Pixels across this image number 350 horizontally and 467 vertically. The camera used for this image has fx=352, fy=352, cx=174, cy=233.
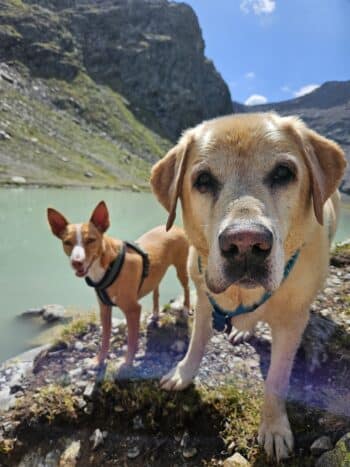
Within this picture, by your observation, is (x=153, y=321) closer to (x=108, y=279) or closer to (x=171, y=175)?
(x=108, y=279)

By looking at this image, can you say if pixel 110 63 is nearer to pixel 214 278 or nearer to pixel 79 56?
pixel 79 56

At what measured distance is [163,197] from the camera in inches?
133

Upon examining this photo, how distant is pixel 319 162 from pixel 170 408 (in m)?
2.71

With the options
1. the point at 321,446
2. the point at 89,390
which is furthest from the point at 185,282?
the point at 321,446

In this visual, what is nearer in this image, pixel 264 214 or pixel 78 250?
pixel 264 214

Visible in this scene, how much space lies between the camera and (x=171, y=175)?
11.0 feet

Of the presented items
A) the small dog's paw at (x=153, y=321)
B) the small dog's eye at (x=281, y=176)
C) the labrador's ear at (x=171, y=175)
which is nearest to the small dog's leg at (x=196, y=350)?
the labrador's ear at (x=171, y=175)

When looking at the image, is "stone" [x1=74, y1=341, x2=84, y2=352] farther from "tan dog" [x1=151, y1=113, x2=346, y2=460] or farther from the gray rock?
the gray rock

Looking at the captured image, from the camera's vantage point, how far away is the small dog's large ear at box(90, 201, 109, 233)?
4578mm

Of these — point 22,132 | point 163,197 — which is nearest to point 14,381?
point 163,197

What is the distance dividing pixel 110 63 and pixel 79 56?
11.9m

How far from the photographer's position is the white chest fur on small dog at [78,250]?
4141mm

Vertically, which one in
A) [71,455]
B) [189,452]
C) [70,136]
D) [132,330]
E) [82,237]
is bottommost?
[71,455]

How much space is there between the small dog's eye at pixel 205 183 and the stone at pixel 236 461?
2.21 metres
